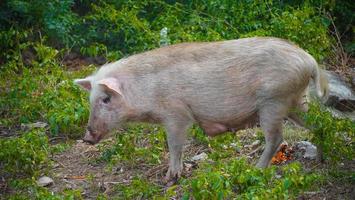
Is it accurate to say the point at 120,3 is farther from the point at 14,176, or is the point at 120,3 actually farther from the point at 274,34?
the point at 14,176

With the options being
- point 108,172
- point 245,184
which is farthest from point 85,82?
point 245,184

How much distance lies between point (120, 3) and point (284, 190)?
5408 mm

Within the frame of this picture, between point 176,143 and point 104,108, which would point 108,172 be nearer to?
point 104,108

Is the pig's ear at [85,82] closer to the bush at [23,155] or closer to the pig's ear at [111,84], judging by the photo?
the pig's ear at [111,84]

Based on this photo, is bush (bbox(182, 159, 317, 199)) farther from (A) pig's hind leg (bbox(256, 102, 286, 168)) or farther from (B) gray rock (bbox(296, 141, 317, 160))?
(B) gray rock (bbox(296, 141, 317, 160))

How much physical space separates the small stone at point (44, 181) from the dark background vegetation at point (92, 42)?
0.06m

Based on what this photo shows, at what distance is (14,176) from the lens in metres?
6.47

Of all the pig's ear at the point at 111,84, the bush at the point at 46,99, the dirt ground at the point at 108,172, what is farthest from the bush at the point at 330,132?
the bush at the point at 46,99

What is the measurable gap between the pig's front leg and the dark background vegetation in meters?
0.67

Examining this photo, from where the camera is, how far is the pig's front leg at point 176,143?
6238mm

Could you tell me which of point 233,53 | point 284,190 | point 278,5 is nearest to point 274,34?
point 278,5

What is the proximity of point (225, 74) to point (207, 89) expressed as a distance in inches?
7.4

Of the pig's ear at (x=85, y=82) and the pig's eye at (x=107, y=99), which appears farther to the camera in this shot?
the pig's ear at (x=85, y=82)

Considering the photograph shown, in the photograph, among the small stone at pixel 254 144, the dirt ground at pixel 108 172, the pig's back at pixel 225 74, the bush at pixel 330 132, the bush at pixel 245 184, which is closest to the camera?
the bush at pixel 245 184
